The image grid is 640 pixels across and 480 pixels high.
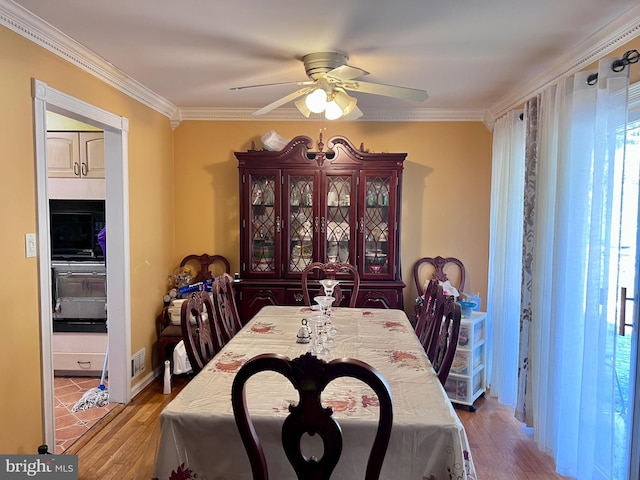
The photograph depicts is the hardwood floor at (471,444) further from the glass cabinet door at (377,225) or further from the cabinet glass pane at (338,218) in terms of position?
the cabinet glass pane at (338,218)

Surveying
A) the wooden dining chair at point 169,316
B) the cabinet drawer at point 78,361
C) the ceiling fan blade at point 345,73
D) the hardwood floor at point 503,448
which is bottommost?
the hardwood floor at point 503,448

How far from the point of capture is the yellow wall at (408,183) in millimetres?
3912

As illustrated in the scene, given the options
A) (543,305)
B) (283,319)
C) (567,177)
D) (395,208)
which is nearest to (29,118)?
(283,319)

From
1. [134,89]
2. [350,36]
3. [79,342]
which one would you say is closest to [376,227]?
[350,36]

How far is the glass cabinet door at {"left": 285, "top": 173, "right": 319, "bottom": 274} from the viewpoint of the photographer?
3678mm

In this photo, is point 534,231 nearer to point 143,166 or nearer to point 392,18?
point 392,18

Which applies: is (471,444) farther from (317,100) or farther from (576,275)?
(317,100)

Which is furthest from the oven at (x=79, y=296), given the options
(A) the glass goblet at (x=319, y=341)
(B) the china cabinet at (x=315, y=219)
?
(A) the glass goblet at (x=319, y=341)

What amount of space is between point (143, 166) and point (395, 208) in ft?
7.09

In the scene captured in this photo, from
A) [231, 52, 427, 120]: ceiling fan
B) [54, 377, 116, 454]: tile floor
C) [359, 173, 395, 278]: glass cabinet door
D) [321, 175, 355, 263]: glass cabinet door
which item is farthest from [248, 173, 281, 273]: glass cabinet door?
[54, 377, 116, 454]: tile floor

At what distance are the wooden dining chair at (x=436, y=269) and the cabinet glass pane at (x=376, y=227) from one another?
440 mm

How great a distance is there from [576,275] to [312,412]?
1859 millimetres

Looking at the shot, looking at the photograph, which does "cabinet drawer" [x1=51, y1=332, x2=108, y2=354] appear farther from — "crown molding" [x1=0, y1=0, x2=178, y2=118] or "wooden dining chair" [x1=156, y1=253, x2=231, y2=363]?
"crown molding" [x1=0, y1=0, x2=178, y2=118]

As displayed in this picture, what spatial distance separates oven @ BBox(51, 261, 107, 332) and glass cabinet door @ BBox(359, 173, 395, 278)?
89.2 inches
